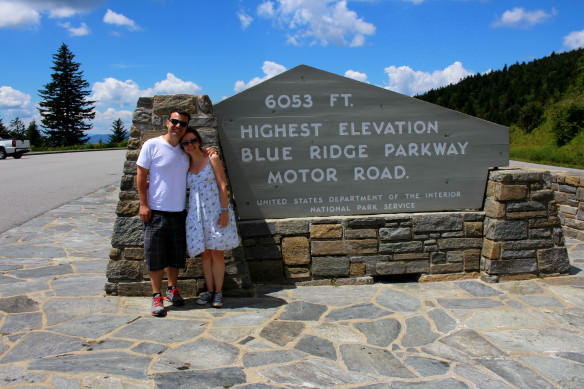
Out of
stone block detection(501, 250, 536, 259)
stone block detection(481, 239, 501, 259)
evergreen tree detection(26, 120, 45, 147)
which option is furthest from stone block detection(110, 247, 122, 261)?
evergreen tree detection(26, 120, 45, 147)

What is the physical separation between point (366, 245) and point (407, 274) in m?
0.60

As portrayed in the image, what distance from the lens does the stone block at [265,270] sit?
15.0 ft

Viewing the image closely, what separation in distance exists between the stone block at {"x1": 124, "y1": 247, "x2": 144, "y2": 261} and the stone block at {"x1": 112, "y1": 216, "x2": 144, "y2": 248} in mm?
37

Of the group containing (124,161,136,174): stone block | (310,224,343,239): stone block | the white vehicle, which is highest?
the white vehicle

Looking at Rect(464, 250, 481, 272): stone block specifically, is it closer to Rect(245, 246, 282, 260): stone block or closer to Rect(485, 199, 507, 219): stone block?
Rect(485, 199, 507, 219): stone block

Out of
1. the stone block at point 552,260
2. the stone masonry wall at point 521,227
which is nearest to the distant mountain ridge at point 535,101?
the stone block at point 552,260

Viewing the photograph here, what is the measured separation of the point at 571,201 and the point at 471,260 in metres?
3.16

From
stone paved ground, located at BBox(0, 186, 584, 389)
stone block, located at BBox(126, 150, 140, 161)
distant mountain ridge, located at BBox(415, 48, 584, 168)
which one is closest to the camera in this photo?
stone paved ground, located at BBox(0, 186, 584, 389)

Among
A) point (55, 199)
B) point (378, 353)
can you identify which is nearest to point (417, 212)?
point (378, 353)

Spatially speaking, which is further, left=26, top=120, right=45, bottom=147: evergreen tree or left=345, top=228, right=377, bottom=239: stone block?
left=26, top=120, right=45, bottom=147: evergreen tree

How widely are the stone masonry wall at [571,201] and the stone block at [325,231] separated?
404 cm

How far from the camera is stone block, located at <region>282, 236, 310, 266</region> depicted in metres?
4.55

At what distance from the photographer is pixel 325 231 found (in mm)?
4543

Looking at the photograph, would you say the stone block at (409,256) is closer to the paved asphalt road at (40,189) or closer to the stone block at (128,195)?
the stone block at (128,195)
